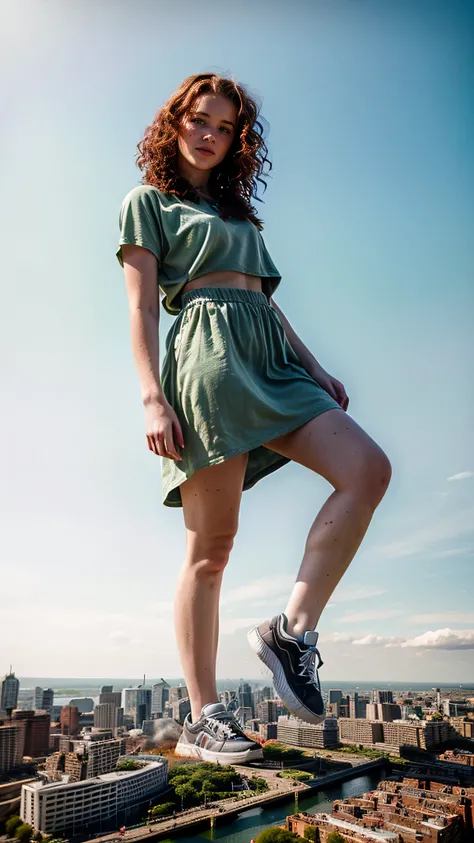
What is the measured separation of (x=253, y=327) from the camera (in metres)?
1.67

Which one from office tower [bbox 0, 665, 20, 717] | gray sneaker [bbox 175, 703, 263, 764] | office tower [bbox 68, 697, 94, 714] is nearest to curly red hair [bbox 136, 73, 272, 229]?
gray sneaker [bbox 175, 703, 263, 764]

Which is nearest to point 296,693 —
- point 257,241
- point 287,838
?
point 287,838

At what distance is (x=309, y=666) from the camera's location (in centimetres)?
131

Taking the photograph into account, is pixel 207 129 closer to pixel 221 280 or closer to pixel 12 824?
pixel 221 280

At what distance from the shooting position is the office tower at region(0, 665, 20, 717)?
366 centimetres

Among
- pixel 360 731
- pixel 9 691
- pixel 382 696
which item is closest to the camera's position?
pixel 360 731

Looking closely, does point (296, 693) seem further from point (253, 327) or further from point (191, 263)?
point (191, 263)

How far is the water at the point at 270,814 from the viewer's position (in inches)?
73.1

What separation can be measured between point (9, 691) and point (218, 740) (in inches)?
126

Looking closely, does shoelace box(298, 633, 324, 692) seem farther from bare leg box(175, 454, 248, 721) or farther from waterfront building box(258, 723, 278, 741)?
waterfront building box(258, 723, 278, 741)

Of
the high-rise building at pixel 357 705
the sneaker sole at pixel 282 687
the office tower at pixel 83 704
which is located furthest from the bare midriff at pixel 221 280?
the high-rise building at pixel 357 705

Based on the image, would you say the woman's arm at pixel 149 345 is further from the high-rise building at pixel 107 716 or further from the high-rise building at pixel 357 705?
the high-rise building at pixel 357 705

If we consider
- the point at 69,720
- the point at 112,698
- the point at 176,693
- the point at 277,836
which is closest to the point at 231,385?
the point at 277,836

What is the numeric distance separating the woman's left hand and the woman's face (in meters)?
0.73
